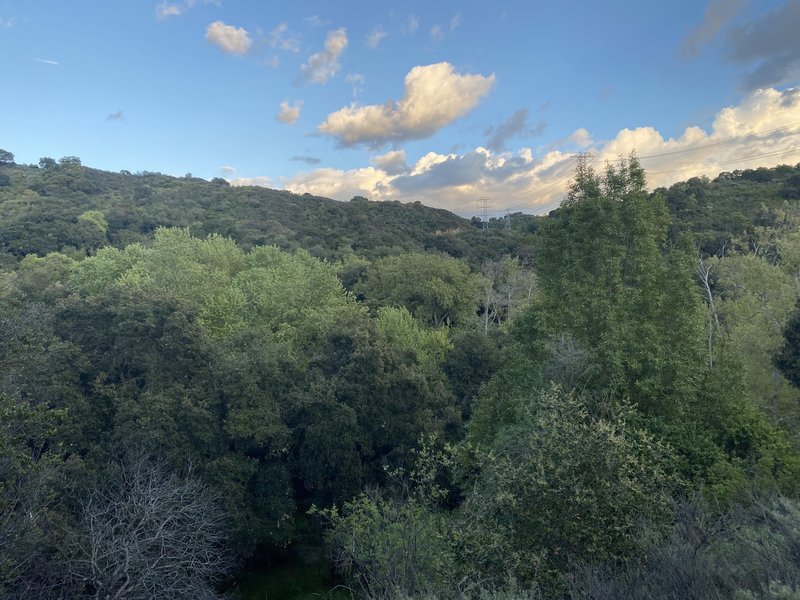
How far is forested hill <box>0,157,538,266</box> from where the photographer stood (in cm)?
5119

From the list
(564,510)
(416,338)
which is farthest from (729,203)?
(564,510)

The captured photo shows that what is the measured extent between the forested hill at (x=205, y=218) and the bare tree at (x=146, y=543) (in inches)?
1629

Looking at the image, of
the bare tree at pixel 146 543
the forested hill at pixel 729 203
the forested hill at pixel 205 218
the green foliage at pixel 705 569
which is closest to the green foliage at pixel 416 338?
the bare tree at pixel 146 543

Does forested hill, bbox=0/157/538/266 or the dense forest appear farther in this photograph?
forested hill, bbox=0/157/538/266

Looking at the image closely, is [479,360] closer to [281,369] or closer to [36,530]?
[281,369]

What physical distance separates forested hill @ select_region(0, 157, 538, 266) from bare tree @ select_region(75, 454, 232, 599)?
4137 cm

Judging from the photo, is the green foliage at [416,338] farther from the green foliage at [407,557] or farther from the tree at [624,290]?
the green foliage at [407,557]

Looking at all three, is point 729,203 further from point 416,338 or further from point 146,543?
point 146,543

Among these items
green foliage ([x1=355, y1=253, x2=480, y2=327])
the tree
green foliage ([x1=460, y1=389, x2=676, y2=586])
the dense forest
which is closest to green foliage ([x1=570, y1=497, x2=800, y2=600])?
the dense forest

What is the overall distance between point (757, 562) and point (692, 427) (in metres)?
8.95

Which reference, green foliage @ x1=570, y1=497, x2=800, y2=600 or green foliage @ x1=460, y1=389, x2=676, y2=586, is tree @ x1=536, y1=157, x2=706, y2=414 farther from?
green foliage @ x1=570, y1=497, x2=800, y2=600

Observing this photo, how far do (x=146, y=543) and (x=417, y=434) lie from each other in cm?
1143

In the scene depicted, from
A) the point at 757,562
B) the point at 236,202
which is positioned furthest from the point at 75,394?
the point at 236,202

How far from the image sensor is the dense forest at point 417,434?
27.4 ft
